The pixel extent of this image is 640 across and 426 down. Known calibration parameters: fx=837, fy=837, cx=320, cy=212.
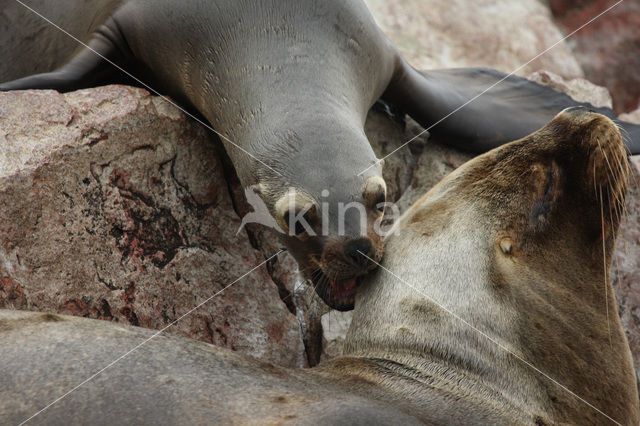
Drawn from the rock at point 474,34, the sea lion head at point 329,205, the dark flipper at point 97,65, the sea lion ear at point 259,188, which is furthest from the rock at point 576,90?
the dark flipper at point 97,65

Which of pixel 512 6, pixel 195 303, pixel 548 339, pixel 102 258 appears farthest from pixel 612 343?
pixel 512 6

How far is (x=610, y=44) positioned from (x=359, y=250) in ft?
22.2

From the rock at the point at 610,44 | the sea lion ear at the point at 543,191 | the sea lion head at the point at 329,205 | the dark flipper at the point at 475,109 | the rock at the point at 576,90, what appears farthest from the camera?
the rock at the point at 610,44

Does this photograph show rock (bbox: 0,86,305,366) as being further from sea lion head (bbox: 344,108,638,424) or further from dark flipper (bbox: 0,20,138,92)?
sea lion head (bbox: 344,108,638,424)

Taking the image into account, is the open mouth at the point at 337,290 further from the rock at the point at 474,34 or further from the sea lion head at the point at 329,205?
the rock at the point at 474,34

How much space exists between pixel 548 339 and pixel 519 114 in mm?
2636

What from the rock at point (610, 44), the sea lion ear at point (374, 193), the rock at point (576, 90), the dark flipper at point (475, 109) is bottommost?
the rock at point (610, 44)

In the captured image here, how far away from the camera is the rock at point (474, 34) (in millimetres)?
7375

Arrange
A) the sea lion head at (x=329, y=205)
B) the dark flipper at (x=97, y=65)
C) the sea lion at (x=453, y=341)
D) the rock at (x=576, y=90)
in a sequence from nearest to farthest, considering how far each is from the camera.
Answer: the sea lion at (x=453, y=341) → the sea lion head at (x=329, y=205) → the dark flipper at (x=97, y=65) → the rock at (x=576, y=90)

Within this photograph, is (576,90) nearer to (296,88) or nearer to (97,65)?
(296,88)

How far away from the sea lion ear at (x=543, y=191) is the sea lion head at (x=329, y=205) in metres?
0.66

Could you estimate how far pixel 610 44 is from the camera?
9.20m

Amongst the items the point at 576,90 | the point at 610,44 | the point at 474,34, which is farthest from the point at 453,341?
the point at 610,44

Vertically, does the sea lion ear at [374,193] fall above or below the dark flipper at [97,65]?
below
